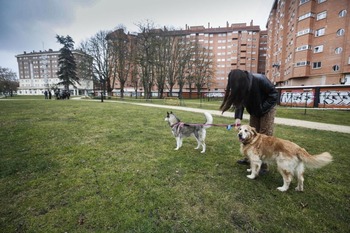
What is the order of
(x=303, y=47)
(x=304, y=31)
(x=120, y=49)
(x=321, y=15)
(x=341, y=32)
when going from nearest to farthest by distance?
(x=341, y=32) < (x=321, y=15) < (x=304, y=31) < (x=303, y=47) < (x=120, y=49)

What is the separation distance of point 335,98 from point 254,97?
21.7m

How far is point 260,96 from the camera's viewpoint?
11.8 feet

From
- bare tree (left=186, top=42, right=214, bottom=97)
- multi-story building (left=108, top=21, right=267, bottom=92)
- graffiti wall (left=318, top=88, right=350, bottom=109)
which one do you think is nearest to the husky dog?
graffiti wall (left=318, top=88, right=350, bottom=109)

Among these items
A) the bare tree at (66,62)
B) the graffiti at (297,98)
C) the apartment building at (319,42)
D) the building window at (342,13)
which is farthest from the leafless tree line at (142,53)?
the building window at (342,13)

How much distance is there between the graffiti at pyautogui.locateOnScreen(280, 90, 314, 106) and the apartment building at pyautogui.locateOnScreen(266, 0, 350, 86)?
1288 centimetres

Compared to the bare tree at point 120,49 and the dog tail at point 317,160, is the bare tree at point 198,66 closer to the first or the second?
the bare tree at point 120,49

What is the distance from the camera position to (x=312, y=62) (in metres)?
32.9

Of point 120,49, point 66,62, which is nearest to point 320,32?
point 120,49

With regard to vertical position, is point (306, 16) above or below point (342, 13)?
above

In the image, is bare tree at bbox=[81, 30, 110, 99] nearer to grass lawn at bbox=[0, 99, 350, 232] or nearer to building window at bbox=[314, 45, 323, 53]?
grass lawn at bbox=[0, 99, 350, 232]

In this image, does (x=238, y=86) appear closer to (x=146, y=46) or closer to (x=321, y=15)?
(x=146, y=46)

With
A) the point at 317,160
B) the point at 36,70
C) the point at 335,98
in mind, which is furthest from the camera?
the point at 36,70

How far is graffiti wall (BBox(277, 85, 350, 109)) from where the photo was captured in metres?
17.7

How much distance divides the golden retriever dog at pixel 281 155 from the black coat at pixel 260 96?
52cm
